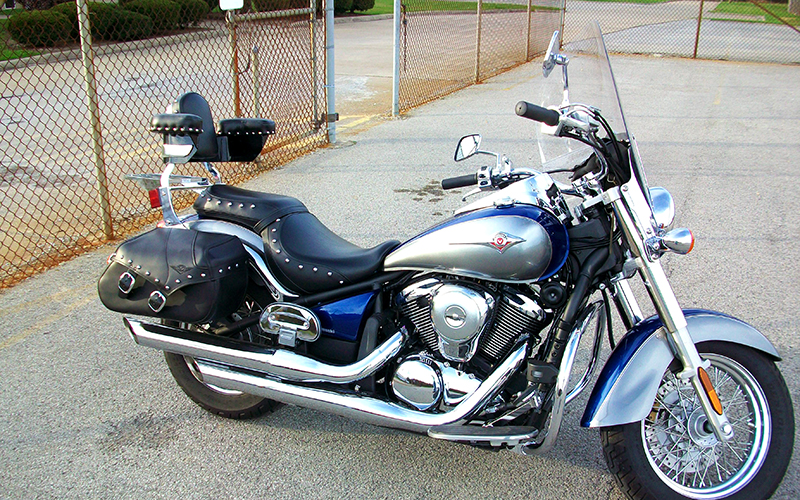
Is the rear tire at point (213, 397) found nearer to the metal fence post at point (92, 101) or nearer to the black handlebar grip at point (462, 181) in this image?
the black handlebar grip at point (462, 181)

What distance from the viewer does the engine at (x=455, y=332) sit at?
2.47 metres

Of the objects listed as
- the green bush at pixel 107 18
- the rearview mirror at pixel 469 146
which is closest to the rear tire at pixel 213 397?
the rearview mirror at pixel 469 146

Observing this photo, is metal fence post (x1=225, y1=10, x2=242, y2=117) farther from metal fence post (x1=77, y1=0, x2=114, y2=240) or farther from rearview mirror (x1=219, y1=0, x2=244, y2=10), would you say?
metal fence post (x1=77, y1=0, x2=114, y2=240)

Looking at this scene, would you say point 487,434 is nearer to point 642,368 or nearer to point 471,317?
point 471,317

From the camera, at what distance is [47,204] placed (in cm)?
603

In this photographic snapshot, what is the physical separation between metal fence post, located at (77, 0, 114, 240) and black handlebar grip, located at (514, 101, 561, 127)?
3.74 meters

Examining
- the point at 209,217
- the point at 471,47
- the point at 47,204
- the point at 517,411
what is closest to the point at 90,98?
the point at 47,204

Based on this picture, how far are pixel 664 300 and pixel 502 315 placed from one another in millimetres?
579

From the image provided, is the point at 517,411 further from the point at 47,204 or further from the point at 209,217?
the point at 47,204

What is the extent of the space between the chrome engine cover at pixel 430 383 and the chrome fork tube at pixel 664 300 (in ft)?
2.41

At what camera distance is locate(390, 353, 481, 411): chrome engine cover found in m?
2.58

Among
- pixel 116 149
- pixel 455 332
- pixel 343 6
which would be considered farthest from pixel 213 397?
pixel 343 6

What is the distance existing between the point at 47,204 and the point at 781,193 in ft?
22.6

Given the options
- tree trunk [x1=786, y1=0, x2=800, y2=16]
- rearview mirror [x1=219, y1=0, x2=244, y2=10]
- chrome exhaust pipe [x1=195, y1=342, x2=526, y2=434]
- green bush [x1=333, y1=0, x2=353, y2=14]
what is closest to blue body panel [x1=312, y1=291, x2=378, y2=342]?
chrome exhaust pipe [x1=195, y1=342, x2=526, y2=434]
